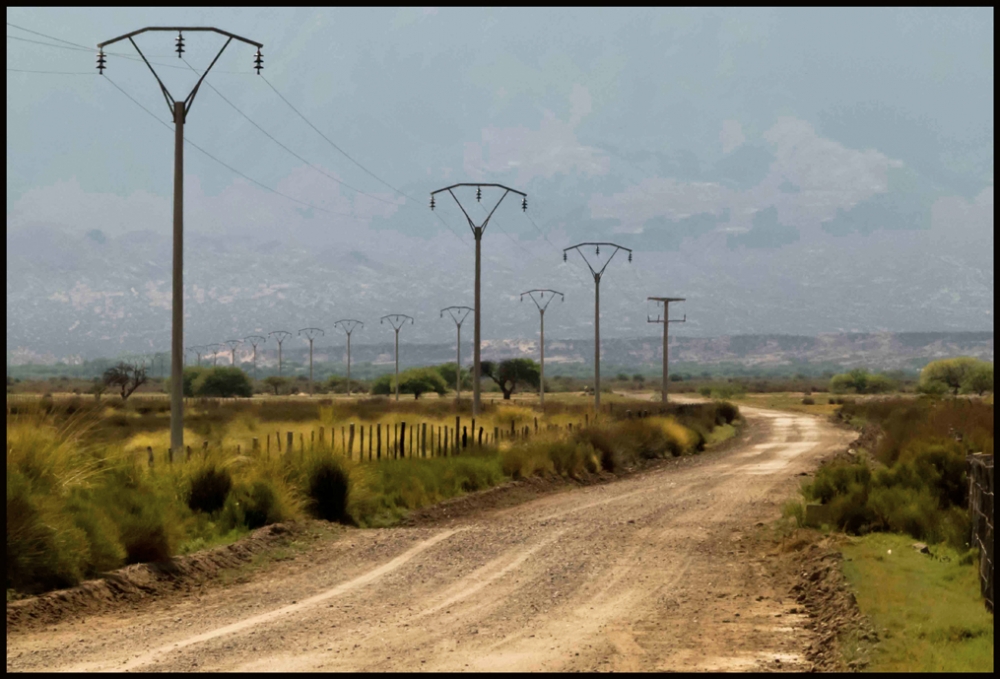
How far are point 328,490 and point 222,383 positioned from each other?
133523 mm

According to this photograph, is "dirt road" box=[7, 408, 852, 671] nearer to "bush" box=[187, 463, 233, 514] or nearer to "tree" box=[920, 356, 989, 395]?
"bush" box=[187, 463, 233, 514]

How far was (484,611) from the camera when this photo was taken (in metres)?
14.3

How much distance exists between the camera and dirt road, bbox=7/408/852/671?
11828 mm

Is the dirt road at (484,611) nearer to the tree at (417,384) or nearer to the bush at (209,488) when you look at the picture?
the bush at (209,488)

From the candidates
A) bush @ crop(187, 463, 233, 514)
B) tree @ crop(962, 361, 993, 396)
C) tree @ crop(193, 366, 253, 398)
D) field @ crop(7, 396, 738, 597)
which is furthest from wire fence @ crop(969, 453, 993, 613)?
tree @ crop(193, 366, 253, 398)

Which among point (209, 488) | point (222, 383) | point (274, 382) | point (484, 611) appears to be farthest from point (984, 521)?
point (274, 382)

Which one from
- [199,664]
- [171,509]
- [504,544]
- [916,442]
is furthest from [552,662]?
[916,442]

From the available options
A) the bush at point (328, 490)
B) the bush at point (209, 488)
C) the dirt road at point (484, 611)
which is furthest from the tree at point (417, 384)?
the dirt road at point (484, 611)

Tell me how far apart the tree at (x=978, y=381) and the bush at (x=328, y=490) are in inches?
4028

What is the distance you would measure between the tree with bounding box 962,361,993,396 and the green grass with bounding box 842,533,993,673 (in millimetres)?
105752

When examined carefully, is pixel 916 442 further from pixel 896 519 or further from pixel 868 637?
pixel 868 637

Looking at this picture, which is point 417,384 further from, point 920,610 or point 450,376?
point 920,610

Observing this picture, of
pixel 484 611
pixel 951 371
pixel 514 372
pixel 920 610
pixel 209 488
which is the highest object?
pixel 951 371

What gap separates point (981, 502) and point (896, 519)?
5.66 meters
